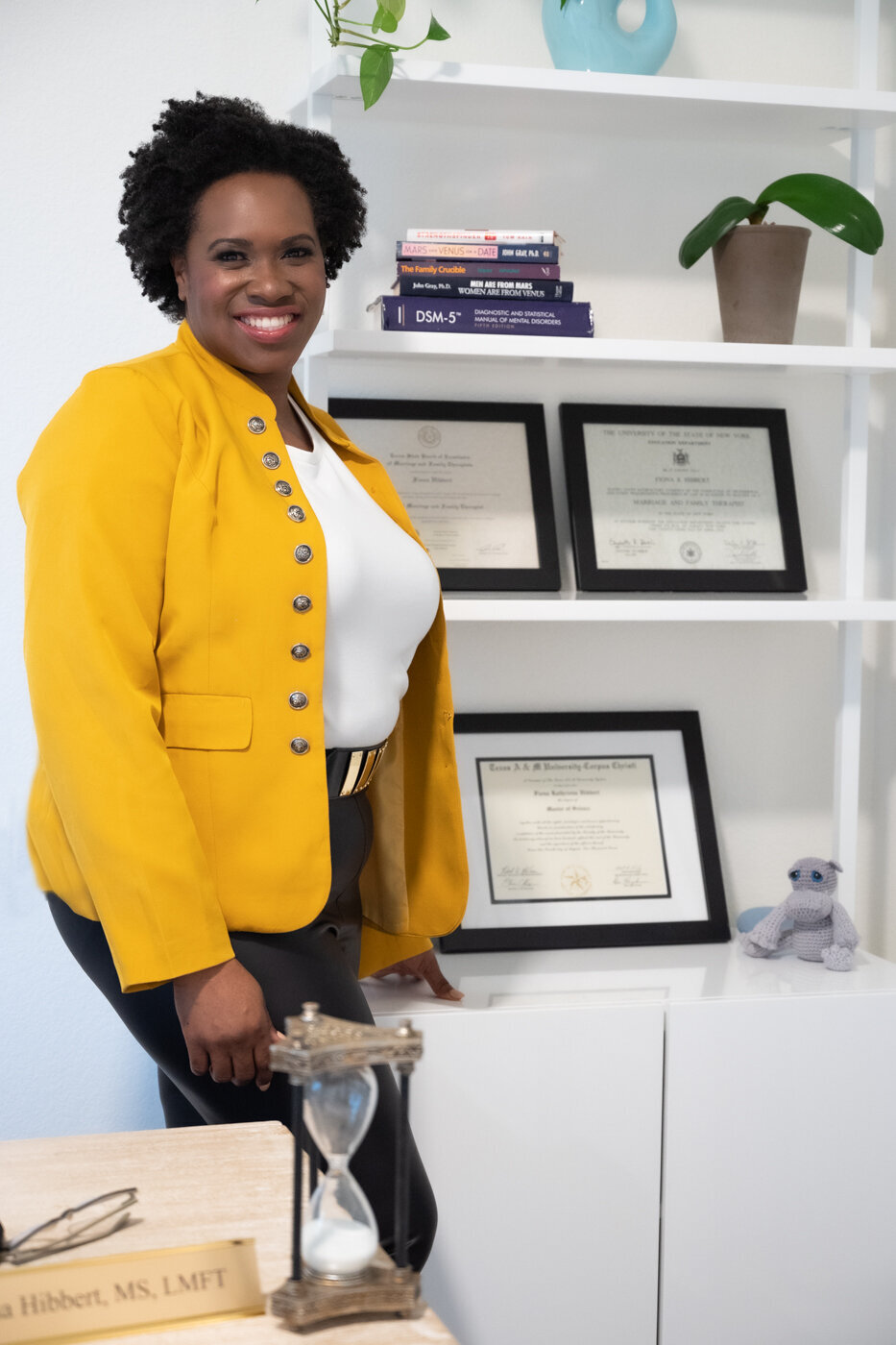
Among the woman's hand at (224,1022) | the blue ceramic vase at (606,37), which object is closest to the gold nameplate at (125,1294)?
the woman's hand at (224,1022)

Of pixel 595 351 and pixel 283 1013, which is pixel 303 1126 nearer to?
pixel 283 1013

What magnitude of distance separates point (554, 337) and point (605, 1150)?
3.96ft

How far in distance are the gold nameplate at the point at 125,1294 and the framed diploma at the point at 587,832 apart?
1.28 metres

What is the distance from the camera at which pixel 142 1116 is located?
213cm

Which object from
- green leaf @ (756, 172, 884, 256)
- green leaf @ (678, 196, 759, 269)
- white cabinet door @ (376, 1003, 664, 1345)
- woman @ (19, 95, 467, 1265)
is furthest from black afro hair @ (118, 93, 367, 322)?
white cabinet door @ (376, 1003, 664, 1345)

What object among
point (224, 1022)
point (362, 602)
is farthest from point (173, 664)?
point (224, 1022)

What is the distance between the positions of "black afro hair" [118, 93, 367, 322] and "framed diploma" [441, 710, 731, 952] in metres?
0.94

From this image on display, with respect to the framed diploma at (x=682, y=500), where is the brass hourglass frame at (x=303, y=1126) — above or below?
below

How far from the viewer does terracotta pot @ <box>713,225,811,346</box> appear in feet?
6.49

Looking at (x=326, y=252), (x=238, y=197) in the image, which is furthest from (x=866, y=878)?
(x=238, y=197)

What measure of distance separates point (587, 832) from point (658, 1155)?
1.78ft

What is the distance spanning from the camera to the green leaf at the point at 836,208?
1924mm

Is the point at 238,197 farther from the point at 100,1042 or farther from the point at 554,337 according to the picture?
the point at 100,1042

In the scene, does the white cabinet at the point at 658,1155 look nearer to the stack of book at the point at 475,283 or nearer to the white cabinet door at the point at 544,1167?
the white cabinet door at the point at 544,1167
